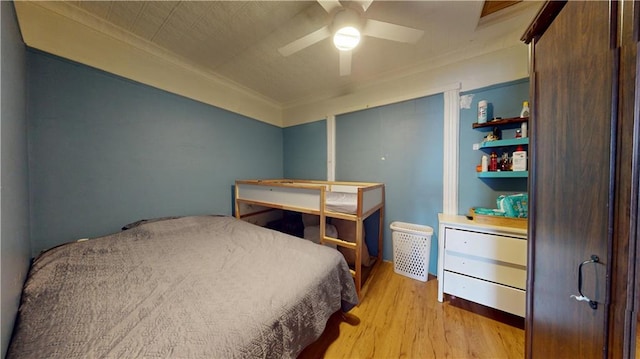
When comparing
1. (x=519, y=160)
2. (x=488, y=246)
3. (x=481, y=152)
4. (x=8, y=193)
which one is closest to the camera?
(x=8, y=193)

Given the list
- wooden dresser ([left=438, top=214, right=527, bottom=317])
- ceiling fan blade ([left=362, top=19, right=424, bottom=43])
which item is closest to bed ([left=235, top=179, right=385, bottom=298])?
wooden dresser ([left=438, top=214, right=527, bottom=317])

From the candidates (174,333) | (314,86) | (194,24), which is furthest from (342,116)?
(174,333)

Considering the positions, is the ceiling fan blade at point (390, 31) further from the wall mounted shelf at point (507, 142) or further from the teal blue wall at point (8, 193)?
the teal blue wall at point (8, 193)

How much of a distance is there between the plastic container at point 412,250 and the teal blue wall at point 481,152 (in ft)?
1.54

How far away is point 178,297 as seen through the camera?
2.97 ft

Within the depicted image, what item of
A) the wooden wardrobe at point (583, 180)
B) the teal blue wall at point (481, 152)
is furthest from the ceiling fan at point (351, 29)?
the teal blue wall at point (481, 152)

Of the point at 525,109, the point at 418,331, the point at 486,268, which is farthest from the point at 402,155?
Answer: the point at 418,331

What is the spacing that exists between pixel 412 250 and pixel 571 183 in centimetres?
164

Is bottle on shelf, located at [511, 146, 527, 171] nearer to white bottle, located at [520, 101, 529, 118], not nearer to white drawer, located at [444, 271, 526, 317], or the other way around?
white bottle, located at [520, 101, 529, 118]

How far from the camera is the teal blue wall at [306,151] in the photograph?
2873 mm

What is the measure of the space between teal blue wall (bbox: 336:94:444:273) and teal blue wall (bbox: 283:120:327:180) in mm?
373

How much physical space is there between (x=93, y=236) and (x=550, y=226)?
2839 millimetres

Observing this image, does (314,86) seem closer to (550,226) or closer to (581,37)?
(581,37)

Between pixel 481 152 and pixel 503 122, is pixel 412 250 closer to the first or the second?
pixel 481 152
